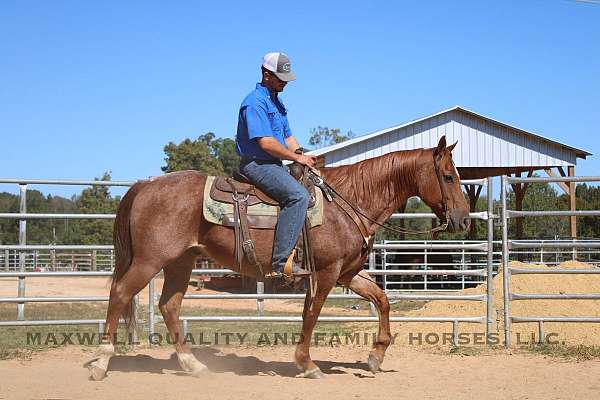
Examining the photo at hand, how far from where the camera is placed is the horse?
6133 millimetres

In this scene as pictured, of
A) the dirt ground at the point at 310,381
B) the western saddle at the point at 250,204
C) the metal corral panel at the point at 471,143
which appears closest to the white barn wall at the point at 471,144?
the metal corral panel at the point at 471,143

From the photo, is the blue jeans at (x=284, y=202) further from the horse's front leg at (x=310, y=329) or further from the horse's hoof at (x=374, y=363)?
the horse's hoof at (x=374, y=363)

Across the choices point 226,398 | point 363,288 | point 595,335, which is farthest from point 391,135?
point 226,398

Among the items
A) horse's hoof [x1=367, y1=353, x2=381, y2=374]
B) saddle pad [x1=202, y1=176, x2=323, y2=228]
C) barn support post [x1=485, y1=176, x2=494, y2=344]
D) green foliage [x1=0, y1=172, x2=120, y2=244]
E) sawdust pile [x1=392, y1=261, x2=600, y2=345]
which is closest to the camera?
saddle pad [x1=202, y1=176, x2=323, y2=228]

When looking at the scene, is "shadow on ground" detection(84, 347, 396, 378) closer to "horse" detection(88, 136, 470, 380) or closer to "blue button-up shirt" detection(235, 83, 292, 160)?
"horse" detection(88, 136, 470, 380)

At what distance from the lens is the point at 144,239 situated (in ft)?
20.1

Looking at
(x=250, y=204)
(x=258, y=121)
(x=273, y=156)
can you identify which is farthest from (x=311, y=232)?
(x=258, y=121)

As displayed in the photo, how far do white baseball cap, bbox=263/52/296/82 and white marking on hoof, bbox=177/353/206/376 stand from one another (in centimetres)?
283

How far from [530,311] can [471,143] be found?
1056 centimetres

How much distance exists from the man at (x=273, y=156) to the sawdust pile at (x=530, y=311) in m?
3.15

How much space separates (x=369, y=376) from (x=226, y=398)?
5.30 feet

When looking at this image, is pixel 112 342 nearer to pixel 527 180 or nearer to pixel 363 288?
pixel 363 288

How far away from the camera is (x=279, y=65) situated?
6145 millimetres

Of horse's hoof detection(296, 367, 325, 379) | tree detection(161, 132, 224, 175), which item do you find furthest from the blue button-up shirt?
tree detection(161, 132, 224, 175)
